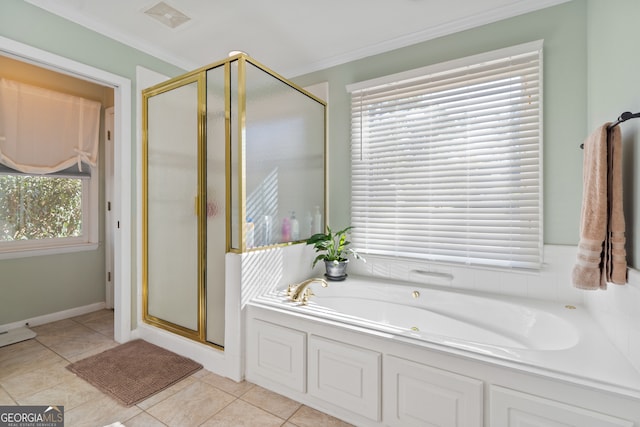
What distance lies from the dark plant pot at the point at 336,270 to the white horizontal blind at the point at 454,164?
0.83 feet

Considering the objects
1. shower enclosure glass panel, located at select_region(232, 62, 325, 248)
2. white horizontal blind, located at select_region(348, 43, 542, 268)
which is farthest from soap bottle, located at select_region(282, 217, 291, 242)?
white horizontal blind, located at select_region(348, 43, 542, 268)

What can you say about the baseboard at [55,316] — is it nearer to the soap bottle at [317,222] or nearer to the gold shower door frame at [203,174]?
the gold shower door frame at [203,174]

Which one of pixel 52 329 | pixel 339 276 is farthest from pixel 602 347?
pixel 52 329

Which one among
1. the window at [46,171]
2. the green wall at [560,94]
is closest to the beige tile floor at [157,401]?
the window at [46,171]

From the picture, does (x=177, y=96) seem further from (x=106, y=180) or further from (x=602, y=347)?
(x=602, y=347)

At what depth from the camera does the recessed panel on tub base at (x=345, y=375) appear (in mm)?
1448

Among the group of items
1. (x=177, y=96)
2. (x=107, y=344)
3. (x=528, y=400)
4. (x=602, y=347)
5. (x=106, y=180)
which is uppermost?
(x=177, y=96)

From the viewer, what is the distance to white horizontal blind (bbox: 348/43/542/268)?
6.37ft

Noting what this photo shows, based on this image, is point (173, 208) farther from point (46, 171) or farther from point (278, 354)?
point (46, 171)

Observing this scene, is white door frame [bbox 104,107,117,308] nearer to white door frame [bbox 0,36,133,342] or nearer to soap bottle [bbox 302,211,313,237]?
white door frame [bbox 0,36,133,342]

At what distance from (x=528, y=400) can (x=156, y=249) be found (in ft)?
8.21

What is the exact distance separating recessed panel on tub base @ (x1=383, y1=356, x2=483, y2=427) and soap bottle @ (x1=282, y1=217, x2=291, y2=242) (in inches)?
46.7

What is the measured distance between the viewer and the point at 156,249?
7.95 ft

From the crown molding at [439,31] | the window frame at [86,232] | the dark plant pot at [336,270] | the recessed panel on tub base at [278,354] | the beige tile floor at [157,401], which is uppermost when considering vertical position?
the crown molding at [439,31]
